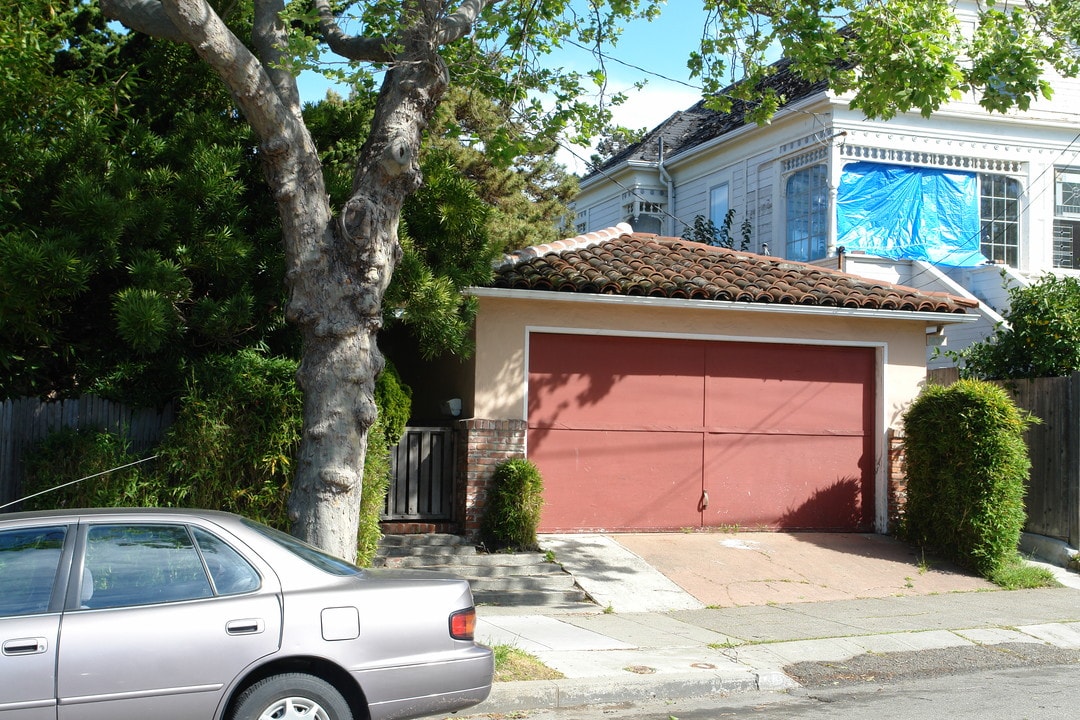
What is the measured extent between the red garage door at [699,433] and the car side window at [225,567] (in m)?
6.92

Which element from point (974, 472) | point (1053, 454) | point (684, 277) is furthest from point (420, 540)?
point (1053, 454)

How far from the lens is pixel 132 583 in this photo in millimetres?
4918

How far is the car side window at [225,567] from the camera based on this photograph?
5.03 metres

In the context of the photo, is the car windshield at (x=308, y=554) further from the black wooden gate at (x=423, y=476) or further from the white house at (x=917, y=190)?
the white house at (x=917, y=190)

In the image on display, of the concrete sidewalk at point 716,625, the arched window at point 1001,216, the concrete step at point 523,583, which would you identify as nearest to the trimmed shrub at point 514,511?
the concrete sidewalk at point 716,625

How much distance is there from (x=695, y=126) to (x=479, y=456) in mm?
14517

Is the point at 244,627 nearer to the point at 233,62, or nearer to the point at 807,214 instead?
the point at 233,62

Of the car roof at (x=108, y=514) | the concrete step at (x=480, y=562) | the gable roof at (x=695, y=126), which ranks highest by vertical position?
the gable roof at (x=695, y=126)

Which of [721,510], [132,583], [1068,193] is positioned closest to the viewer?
[132,583]

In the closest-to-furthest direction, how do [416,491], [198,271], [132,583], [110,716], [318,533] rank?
[110,716] → [132,583] → [318,533] → [198,271] → [416,491]

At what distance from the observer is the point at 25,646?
179 inches

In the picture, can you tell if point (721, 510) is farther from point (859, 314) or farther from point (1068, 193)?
point (1068, 193)

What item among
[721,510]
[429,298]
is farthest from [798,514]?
[429,298]

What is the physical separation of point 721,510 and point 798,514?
3.51ft
